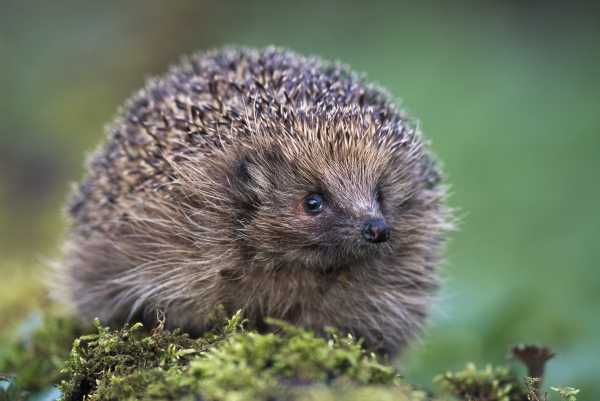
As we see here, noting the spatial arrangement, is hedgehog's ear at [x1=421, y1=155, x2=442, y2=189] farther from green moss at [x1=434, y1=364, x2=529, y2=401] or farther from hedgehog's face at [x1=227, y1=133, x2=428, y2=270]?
green moss at [x1=434, y1=364, x2=529, y2=401]

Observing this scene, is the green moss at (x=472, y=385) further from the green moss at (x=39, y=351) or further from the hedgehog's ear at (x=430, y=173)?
the green moss at (x=39, y=351)

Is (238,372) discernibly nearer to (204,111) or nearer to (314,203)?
(314,203)

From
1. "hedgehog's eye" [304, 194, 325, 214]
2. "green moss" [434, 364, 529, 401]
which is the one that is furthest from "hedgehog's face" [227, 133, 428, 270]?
"green moss" [434, 364, 529, 401]

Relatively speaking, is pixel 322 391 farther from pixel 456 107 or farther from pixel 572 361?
pixel 456 107

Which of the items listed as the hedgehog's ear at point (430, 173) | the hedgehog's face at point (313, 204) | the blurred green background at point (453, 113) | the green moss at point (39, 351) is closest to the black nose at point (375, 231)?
the hedgehog's face at point (313, 204)

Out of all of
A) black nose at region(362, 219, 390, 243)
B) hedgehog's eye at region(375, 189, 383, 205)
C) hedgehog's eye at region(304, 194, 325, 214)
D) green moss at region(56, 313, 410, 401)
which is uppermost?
hedgehog's eye at region(375, 189, 383, 205)
